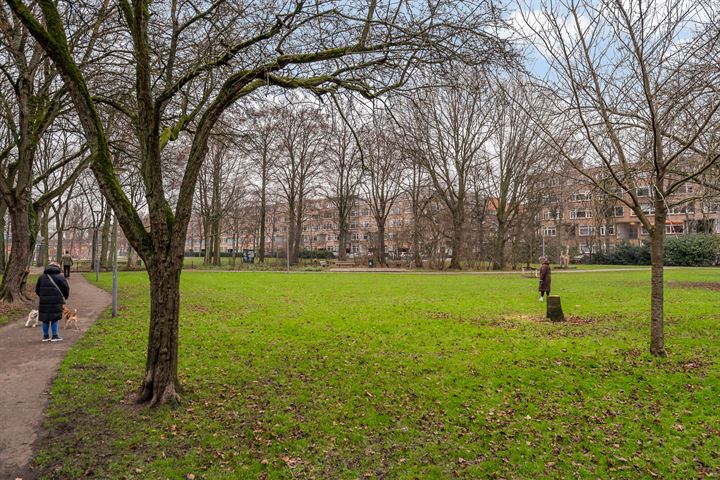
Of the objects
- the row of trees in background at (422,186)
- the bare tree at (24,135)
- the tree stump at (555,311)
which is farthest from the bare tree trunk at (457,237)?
the bare tree at (24,135)

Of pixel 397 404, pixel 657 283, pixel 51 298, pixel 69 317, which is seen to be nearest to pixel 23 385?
pixel 51 298

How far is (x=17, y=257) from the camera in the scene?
14.8 m

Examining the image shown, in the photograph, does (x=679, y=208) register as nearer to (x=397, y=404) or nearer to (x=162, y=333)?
(x=397, y=404)

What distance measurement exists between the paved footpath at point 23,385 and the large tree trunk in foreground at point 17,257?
3.25 metres

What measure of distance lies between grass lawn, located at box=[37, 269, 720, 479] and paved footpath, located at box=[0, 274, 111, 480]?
0.19 m

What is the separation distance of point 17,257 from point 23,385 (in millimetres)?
10447

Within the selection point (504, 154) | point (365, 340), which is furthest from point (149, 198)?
point (504, 154)

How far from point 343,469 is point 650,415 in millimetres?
3989

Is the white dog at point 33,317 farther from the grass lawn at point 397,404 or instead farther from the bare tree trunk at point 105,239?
the bare tree trunk at point 105,239

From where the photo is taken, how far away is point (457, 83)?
6148 mm

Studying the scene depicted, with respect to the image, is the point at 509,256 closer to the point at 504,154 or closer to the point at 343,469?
the point at 504,154

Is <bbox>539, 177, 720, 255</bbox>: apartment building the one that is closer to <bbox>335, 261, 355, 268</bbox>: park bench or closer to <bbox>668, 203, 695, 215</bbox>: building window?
<bbox>668, 203, 695, 215</bbox>: building window

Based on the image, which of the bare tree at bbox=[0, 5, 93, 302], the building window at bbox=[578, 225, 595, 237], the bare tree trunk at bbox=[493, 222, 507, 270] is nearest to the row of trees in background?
the bare tree trunk at bbox=[493, 222, 507, 270]

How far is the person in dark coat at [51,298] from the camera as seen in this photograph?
9.38 meters
